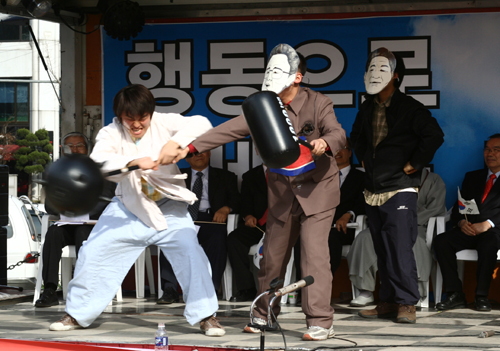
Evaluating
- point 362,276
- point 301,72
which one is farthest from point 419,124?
point 362,276

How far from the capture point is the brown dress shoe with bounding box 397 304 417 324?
17.5 feet

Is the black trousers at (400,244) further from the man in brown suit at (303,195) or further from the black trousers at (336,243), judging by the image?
the black trousers at (336,243)

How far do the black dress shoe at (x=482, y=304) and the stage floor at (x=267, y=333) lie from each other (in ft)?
0.17

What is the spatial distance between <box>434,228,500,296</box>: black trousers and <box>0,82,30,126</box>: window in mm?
25189

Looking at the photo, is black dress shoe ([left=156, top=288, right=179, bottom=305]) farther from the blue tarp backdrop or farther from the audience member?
the audience member

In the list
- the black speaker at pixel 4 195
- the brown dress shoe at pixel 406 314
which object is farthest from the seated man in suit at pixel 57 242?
the brown dress shoe at pixel 406 314

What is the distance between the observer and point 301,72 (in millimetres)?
4840

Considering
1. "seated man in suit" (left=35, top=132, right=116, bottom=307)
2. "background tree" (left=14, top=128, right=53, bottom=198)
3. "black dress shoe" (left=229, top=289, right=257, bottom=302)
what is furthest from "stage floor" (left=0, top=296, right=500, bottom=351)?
"background tree" (left=14, top=128, right=53, bottom=198)

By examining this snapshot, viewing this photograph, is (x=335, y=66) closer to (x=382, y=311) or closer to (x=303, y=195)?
(x=382, y=311)

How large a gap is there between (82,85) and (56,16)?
81cm

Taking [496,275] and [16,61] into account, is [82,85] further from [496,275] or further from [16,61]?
[16,61]

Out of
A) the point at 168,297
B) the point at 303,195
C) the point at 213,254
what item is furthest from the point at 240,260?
the point at 303,195

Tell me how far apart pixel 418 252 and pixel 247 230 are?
1.67m

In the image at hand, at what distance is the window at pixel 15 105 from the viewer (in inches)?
1144
